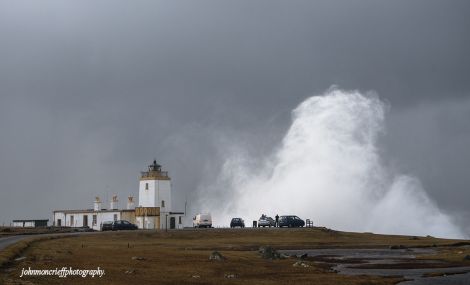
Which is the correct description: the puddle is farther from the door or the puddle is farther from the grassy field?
the door

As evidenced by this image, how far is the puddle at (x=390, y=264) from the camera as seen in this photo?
34.6 m

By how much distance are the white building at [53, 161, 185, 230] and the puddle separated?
4074 cm

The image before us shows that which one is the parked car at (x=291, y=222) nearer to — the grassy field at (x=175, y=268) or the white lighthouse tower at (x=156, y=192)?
the white lighthouse tower at (x=156, y=192)

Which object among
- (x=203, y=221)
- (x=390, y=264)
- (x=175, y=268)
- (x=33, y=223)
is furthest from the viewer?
(x=33, y=223)

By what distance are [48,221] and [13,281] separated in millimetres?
78977

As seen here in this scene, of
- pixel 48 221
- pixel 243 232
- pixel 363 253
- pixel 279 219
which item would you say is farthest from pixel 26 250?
pixel 48 221

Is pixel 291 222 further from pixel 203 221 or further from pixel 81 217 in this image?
pixel 81 217

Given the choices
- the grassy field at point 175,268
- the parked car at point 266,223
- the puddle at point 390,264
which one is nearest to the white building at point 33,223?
the parked car at point 266,223

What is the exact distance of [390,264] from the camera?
42188 millimetres

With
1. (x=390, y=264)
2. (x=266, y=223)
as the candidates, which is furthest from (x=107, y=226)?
(x=390, y=264)

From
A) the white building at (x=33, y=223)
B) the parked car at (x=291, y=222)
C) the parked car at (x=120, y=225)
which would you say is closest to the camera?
the parked car at (x=291, y=222)

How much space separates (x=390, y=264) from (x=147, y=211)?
2127 inches

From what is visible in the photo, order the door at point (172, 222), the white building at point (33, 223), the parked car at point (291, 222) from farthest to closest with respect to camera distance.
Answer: the white building at point (33, 223), the door at point (172, 222), the parked car at point (291, 222)

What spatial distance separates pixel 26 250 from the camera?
44.9m
